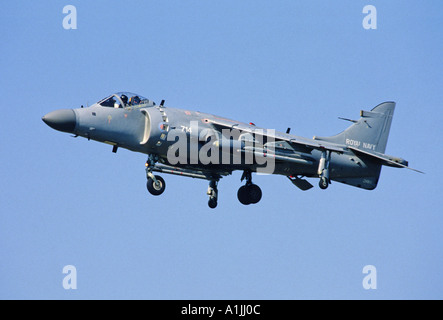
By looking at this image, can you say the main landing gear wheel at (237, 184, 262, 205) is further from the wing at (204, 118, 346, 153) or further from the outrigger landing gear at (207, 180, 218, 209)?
the wing at (204, 118, 346, 153)

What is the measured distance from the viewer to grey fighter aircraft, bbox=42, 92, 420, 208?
23141 mm

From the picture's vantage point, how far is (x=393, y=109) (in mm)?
27984

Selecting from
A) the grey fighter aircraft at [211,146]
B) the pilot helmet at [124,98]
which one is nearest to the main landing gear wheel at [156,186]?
the grey fighter aircraft at [211,146]

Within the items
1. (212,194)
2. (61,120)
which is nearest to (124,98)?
(61,120)

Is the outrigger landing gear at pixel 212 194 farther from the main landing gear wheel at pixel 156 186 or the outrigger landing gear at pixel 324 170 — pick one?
the outrigger landing gear at pixel 324 170

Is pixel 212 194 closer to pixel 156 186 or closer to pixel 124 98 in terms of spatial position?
pixel 156 186

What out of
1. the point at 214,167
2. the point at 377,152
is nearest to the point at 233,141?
the point at 214,167

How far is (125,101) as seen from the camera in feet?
77.2

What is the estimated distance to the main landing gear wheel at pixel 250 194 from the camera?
84.9 ft

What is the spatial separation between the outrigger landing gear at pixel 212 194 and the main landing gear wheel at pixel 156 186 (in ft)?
7.52

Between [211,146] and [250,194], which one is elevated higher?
[211,146]

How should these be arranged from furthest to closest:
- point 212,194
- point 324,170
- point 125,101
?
Result: point 212,194, point 324,170, point 125,101

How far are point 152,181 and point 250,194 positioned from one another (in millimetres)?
3613

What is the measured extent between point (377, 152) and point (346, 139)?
1.16 m
